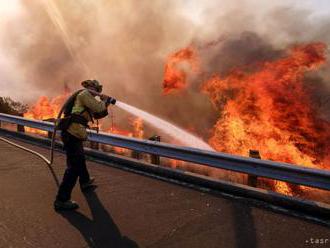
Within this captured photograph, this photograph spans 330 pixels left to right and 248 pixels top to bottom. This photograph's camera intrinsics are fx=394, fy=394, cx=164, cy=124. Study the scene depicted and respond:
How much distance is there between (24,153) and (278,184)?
709 centimetres

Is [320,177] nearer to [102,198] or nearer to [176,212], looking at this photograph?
[176,212]

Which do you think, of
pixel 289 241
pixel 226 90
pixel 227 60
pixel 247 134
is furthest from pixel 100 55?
pixel 289 241

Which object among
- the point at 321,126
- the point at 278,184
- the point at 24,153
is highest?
the point at 321,126

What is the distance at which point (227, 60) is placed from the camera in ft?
68.7

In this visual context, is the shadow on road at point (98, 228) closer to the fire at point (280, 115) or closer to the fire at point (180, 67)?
the fire at point (280, 115)

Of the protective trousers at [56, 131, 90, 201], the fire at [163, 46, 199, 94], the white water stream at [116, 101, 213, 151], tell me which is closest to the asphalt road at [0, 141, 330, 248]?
the protective trousers at [56, 131, 90, 201]

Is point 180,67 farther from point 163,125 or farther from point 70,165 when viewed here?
point 70,165

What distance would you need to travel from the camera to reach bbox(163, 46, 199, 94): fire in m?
21.3

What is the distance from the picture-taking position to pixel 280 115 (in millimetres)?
14844

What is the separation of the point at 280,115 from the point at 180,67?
795 cm

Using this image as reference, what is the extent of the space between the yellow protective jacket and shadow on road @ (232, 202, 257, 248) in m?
2.47

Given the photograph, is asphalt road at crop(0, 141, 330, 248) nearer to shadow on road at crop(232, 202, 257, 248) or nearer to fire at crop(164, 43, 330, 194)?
shadow on road at crop(232, 202, 257, 248)

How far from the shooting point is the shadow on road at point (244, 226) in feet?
14.3

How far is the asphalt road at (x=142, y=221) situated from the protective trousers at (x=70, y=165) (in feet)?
0.96
